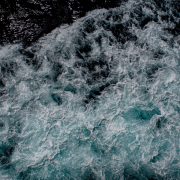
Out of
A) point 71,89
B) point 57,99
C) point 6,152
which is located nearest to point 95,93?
point 71,89

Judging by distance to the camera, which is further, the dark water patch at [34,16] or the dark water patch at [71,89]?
the dark water patch at [34,16]

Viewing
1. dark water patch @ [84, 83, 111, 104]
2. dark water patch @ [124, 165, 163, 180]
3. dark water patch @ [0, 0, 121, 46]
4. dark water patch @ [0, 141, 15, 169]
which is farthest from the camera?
dark water patch @ [0, 0, 121, 46]

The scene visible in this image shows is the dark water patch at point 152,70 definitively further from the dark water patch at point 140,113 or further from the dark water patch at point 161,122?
the dark water patch at point 161,122

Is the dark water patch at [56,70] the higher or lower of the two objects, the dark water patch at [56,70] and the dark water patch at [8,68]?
the lower

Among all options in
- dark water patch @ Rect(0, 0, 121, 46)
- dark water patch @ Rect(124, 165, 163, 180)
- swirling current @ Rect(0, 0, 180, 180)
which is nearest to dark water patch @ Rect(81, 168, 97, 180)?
swirling current @ Rect(0, 0, 180, 180)

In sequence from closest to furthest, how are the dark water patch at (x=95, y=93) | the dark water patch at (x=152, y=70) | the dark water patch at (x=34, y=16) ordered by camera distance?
the dark water patch at (x=95, y=93), the dark water patch at (x=152, y=70), the dark water patch at (x=34, y=16)

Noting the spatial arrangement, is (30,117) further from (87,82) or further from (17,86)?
(87,82)

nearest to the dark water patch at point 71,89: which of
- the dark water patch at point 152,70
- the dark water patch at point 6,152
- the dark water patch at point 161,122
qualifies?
the dark water patch at point 6,152

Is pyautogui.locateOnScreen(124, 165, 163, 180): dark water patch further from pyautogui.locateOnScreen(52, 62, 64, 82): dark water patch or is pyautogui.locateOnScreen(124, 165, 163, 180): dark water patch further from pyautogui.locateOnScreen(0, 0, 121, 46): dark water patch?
pyautogui.locateOnScreen(0, 0, 121, 46): dark water patch
